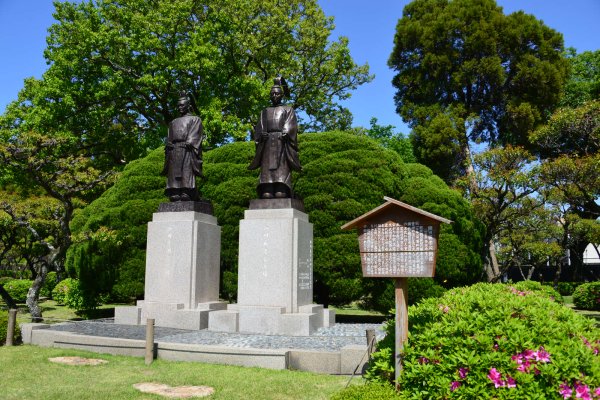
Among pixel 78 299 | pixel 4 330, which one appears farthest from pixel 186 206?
pixel 78 299

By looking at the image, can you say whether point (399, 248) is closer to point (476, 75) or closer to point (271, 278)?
point (271, 278)

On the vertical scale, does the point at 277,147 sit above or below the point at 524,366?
above

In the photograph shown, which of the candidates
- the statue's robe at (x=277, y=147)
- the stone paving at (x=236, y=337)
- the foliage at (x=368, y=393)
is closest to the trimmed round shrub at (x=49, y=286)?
the stone paving at (x=236, y=337)

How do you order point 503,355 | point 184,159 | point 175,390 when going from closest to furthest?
point 503,355, point 175,390, point 184,159

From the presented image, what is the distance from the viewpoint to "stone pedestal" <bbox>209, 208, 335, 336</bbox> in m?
10.7

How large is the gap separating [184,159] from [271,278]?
160 inches

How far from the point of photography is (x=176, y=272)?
1189 cm

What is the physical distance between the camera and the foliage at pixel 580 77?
26906mm

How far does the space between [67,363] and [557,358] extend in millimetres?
7156

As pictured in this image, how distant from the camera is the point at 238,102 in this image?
74.6ft

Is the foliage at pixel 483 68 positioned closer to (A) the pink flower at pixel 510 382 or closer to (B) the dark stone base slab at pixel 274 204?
(B) the dark stone base slab at pixel 274 204

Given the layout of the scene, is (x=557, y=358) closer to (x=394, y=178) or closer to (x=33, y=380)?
(x=33, y=380)

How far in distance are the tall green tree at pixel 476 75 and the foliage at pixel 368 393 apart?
20314 mm

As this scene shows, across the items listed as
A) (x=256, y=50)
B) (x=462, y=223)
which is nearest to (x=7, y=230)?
(x=256, y=50)
